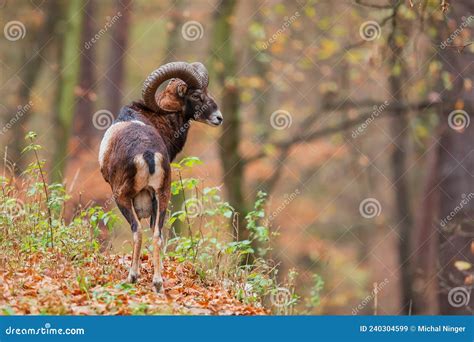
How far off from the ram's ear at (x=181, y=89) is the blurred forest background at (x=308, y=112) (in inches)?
229

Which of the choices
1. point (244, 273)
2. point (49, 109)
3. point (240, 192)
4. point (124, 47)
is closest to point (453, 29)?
point (240, 192)

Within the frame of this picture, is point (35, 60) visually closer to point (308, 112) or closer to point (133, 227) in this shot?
point (308, 112)

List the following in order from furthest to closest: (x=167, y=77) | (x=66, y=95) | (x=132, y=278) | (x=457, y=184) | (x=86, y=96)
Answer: (x=86, y=96) < (x=66, y=95) < (x=457, y=184) < (x=167, y=77) < (x=132, y=278)

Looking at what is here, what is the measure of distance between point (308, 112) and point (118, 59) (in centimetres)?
621

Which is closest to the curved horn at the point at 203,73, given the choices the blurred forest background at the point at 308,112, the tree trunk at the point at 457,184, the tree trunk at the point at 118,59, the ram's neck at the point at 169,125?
the ram's neck at the point at 169,125

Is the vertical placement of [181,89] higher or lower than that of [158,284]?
higher

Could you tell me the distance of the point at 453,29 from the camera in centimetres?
1788

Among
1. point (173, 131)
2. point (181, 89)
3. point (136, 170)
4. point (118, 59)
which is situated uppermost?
point (118, 59)

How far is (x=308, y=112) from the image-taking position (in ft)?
94.0

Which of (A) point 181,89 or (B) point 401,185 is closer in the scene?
(A) point 181,89

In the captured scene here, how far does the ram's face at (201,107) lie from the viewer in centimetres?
1270

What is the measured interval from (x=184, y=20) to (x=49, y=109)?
5268mm

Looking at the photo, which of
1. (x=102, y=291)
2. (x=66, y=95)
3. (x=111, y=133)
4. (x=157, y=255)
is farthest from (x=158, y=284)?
(x=66, y=95)

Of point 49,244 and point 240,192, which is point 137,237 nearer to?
point 49,244
